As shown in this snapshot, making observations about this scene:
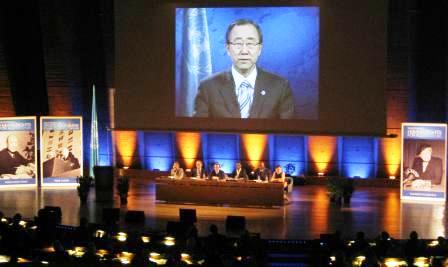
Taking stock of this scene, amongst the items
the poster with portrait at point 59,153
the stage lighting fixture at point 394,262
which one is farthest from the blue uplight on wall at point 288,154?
the stage lighting fixture at point 394,262

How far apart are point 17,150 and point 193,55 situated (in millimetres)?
5523

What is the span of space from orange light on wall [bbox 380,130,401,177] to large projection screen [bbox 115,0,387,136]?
1511 mm

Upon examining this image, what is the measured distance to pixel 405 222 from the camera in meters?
18.1

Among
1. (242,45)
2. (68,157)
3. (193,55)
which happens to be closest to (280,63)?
(242,45)

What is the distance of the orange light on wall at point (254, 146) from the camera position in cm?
2558

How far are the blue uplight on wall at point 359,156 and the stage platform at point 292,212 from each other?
1649mm

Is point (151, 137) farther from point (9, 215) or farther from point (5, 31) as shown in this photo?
point (9, 215)

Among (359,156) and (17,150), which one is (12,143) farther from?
(359,156)

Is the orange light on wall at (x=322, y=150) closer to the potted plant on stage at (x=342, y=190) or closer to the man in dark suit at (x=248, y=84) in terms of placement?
the man in dark suit at (x=248, y=84)

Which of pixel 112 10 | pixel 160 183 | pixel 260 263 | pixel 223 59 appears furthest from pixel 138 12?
pixel 260 263

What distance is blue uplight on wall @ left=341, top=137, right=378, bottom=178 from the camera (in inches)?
984

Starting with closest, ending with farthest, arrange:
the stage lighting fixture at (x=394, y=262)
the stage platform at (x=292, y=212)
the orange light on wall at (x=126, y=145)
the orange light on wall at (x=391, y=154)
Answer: the stage lighting fixture at (x=394, y=262)
the stage platform at (x=292, y=212)
the orange light on wall at (x=391, y=154)
the orange light on wall at (x=126, y=145)

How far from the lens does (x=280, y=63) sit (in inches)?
930

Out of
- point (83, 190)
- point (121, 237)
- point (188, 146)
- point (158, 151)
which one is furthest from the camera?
point (158, 151)
